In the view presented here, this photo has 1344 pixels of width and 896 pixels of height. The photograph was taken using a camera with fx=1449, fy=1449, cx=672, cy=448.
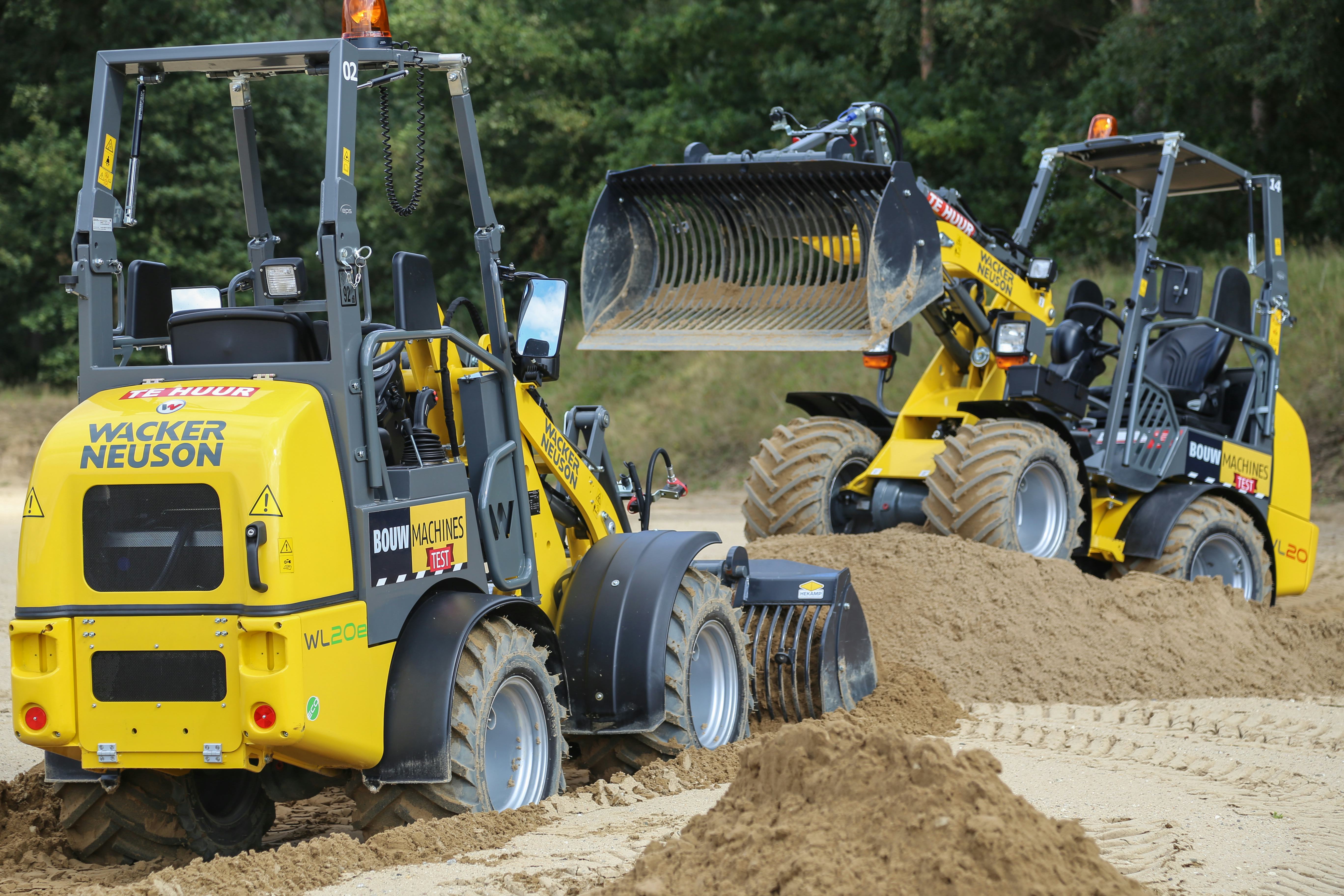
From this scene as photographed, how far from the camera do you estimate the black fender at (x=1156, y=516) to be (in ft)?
29.1

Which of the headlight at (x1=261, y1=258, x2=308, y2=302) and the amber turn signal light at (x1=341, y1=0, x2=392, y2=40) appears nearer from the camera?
the headlight at (x1=261, y1=258, x2=308, y2=302)

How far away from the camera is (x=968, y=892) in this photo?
351cm

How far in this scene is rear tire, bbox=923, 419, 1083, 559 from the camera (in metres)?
7.98

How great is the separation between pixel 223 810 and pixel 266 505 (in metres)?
1.34

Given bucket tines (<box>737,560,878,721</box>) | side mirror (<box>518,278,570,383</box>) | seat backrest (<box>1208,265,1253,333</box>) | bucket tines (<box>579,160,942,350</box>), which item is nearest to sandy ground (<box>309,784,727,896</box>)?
bucket tines (<box>737,560,878,721</box>)

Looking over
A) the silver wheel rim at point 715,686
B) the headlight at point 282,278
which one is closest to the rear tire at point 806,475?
the silver wheel rim at point 715,686

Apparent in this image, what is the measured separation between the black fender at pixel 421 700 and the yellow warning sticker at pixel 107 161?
1759 millimetres

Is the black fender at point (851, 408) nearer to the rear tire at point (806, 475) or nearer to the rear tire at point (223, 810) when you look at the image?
the rear tire at point (806, 475)

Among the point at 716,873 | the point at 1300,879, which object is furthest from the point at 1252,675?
the point at 716,873

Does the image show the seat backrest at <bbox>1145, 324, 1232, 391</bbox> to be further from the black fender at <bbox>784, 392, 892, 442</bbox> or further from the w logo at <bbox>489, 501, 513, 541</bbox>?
the w logo at <bbox>489, 501, 513, 541</bbox>

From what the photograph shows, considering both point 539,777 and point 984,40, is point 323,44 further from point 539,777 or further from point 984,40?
point 984,40

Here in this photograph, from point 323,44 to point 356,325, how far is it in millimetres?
911

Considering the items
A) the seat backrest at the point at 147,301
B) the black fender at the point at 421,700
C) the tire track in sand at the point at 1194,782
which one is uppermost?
the seat backrest at the point at 147,301

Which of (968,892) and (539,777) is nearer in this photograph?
(968,892)
